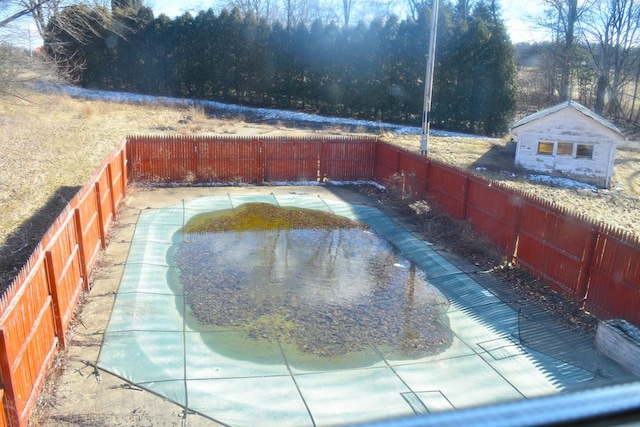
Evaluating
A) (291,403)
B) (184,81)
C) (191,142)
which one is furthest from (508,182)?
(184,81)

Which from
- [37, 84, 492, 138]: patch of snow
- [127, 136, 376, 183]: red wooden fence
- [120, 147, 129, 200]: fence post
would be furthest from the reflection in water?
[37, 84, 492, 138]: patch of snow

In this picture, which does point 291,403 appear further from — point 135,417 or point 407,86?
point 407,86

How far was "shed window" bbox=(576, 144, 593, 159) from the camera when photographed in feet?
76.2

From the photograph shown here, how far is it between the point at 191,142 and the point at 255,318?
36.6 feet

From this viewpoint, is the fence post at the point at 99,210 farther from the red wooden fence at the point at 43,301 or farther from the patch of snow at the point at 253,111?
the patch of snow at the point at 253,111

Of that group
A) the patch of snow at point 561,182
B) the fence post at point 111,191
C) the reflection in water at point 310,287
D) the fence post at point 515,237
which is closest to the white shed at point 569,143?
the patch of snow at point 561,182

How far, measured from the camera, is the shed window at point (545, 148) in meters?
23.8

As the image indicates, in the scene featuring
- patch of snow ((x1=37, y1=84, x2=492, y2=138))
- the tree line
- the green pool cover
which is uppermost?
the tree line

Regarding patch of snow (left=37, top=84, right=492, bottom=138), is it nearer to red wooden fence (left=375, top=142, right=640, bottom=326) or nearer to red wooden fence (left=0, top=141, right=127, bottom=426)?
red wooden fence (left=375, top=142, right=640, bottom=326)

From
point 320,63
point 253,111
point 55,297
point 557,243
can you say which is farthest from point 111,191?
point 320,63

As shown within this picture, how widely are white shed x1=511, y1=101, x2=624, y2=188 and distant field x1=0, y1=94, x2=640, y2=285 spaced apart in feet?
3.66

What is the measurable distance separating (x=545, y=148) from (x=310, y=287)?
17.6 metres

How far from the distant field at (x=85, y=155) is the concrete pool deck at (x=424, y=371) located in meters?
3.90

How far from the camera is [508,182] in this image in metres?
21.3
